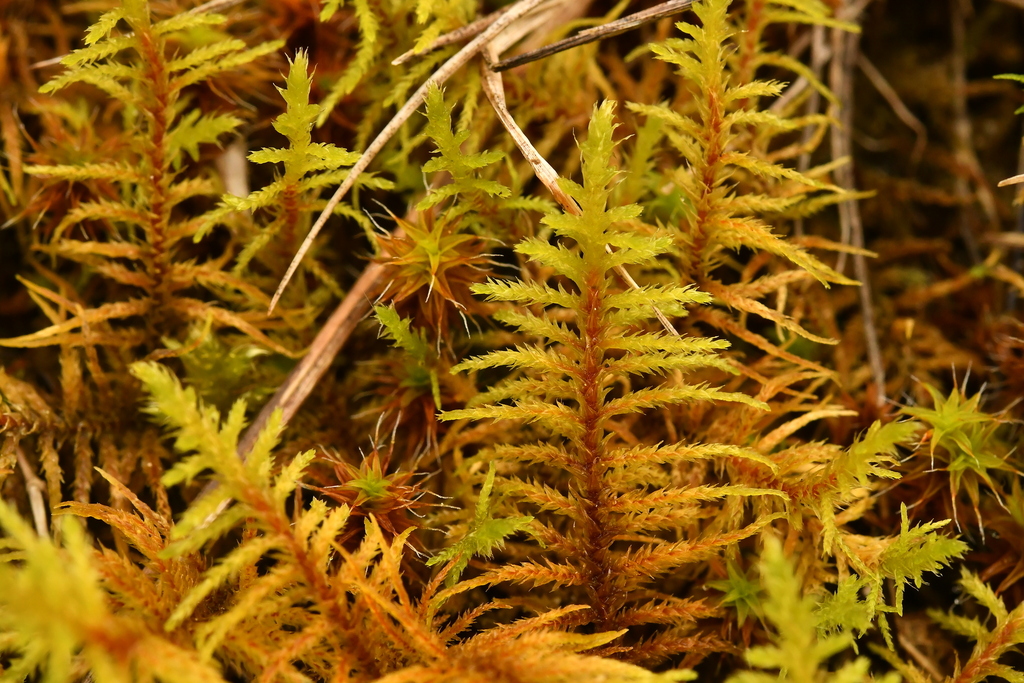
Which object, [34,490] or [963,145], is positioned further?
[963,145]

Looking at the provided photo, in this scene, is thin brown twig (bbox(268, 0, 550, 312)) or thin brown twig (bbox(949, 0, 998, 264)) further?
thin brown twig (bbox(949, 0, 998, 264))

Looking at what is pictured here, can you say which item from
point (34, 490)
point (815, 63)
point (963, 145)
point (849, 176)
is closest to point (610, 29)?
point (815, 63)

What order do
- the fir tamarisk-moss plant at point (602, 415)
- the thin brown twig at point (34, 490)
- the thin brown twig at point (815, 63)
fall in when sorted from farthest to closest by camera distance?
1. the thin brown twig at point (815, 63)
2. the thin brown twig at point (34, 490)
3. the fir tamarisk-moss plant at point (602, 415)

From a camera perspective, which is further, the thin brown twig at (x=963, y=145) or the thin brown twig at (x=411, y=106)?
the thin brown twig at (x=963, y=145)

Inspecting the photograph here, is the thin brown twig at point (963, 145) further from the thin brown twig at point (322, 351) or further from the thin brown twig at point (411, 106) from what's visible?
the thin brown twig at point (322, 351)

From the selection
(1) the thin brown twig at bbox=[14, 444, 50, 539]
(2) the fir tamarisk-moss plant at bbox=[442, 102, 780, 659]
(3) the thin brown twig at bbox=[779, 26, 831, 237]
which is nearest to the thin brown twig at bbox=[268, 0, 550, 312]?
(2) the fir tamarisk-moss plant at bbox=[442, 102, 780, 659]

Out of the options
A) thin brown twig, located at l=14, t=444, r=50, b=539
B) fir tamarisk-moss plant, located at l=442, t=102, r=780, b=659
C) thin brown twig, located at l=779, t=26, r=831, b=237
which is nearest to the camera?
fir tamarisk-moss plant, located at l=442, t=102, r=780, b=659

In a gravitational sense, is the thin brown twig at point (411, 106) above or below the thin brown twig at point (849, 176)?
above

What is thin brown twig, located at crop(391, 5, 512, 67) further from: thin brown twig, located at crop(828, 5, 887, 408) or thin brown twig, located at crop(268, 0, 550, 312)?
thin brown twig, located at crop(828, 5, 887, 408)

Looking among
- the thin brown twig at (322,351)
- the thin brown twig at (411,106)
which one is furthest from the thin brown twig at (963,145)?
the thin brown twig at (322,351)

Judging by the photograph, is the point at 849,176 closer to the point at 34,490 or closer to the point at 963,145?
the point at 963,145
